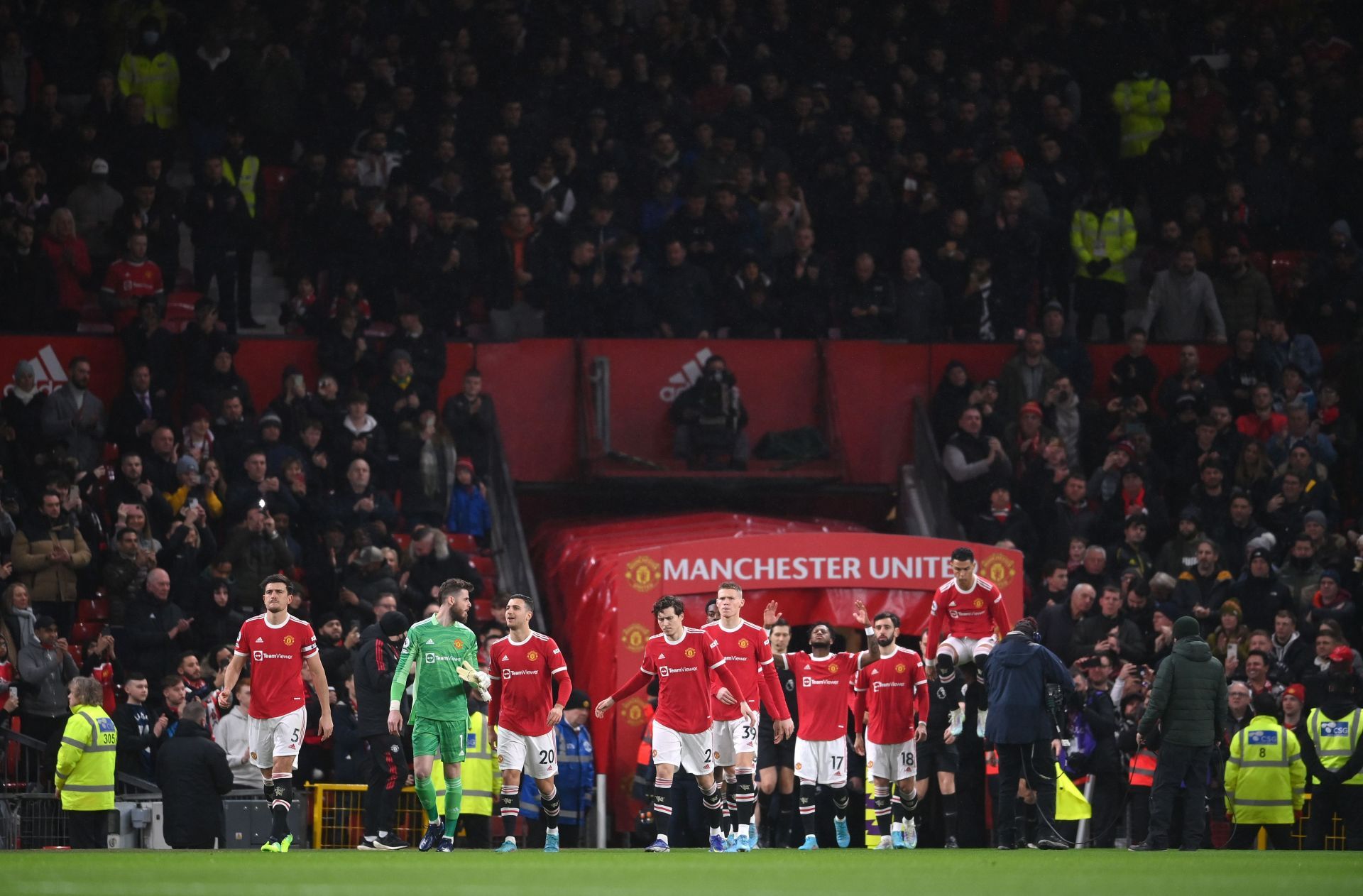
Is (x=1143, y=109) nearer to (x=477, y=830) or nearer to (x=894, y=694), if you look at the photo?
(x=894, y=694)

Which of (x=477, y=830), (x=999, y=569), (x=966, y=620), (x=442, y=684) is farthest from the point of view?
(x=999, y=569)

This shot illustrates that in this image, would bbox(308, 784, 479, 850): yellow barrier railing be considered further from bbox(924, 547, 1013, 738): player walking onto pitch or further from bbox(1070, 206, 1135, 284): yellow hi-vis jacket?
bbox(1070, 206, 1135, 284): yellow hi-vis jacket

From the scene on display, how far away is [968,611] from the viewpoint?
58.7ft

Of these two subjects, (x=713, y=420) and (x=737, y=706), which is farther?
(x=713, y=420)

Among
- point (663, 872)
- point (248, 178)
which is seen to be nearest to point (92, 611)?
point (248, 178)

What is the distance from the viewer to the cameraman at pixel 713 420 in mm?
24609

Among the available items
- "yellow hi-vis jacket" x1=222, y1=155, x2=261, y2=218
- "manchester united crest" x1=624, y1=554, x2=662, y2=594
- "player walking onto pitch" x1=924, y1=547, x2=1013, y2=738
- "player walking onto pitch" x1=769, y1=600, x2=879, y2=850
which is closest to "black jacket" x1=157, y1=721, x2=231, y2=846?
"manchester united crest" x1=624, y1=554, x2=662, y2=594

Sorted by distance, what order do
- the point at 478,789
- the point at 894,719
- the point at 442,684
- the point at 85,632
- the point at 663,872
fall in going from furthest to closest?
1. the point at 85,632
2. the point at 478,789
3. the point at 894,719
4. the point at 442,684
5. the point at 663,872

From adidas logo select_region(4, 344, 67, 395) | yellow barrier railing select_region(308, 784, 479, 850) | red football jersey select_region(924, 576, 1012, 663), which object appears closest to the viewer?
red football jersey select_region(924, 576, 1012, 663)

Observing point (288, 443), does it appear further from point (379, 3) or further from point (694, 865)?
point (694, 865)

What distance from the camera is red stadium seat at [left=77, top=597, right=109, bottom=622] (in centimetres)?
2100

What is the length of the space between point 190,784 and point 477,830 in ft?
8.49

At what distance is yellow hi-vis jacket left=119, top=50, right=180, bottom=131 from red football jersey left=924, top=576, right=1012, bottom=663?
12.2 meters

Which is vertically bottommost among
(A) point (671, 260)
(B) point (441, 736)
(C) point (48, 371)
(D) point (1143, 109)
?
(B) point (441, 736)
